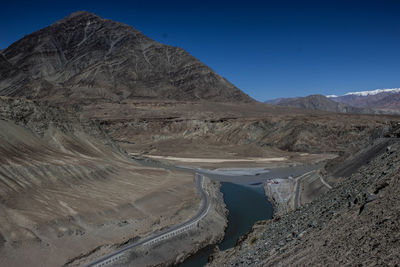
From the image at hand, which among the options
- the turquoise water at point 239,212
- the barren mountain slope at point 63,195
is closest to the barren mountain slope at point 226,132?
the turquoise water at point 239,212

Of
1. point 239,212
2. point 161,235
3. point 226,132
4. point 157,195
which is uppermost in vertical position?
point 226,132

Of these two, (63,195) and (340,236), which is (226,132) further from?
(340,236)

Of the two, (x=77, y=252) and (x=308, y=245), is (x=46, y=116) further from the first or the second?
(x=308, y=245)

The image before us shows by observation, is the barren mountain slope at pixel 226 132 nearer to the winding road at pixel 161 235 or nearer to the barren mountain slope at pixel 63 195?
the barren mountain slope at pixel 63 195

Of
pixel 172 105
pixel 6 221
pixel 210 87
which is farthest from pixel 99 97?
pixel 6 221

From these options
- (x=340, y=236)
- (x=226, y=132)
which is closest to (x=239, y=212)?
(x=340, y=236)

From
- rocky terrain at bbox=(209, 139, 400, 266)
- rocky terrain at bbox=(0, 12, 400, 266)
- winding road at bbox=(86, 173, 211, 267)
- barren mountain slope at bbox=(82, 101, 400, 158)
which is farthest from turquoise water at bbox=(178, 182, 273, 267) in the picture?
barren mountain slope at bbox=(82, 101, 400, 158)
